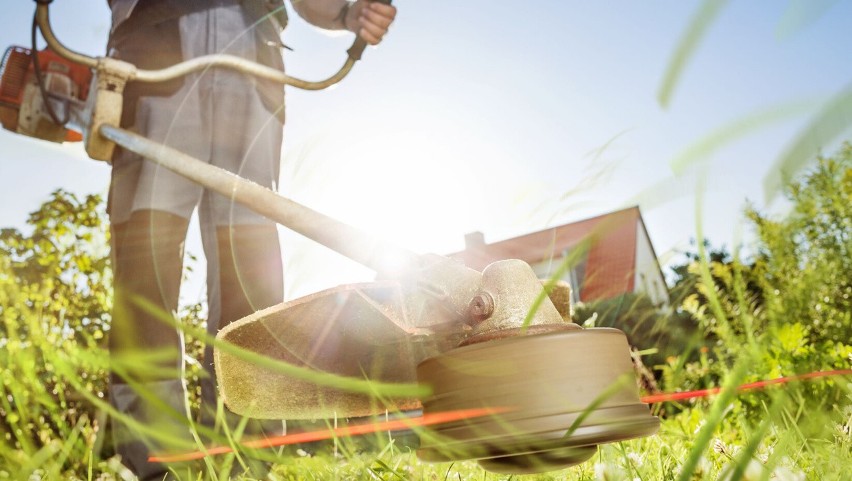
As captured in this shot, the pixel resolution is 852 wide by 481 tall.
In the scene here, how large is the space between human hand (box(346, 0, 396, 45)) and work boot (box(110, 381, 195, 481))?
4.52 ft

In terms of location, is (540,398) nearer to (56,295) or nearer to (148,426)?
(148,426)

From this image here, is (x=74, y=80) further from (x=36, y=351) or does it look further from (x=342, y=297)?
(x=342, y=297)

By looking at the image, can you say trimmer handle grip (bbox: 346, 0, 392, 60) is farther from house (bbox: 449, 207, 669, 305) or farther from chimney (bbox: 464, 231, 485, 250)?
chimney (bbox: 464, 231, 485, 250)

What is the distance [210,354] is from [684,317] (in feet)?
33.0

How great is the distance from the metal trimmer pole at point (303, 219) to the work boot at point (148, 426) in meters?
0.65

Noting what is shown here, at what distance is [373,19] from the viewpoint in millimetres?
2328

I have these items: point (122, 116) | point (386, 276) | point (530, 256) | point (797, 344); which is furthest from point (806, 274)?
point (530, 256)

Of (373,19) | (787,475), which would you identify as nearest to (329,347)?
(787,475)

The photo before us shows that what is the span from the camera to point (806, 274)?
423 cm

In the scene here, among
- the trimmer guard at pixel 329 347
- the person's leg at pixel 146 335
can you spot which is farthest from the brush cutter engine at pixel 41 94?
the trimmer guard at pixel 329 347

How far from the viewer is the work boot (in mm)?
1854

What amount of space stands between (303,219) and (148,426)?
94cm

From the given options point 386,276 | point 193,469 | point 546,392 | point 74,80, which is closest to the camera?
point 546,392

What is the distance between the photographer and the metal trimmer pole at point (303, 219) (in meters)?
1.36
